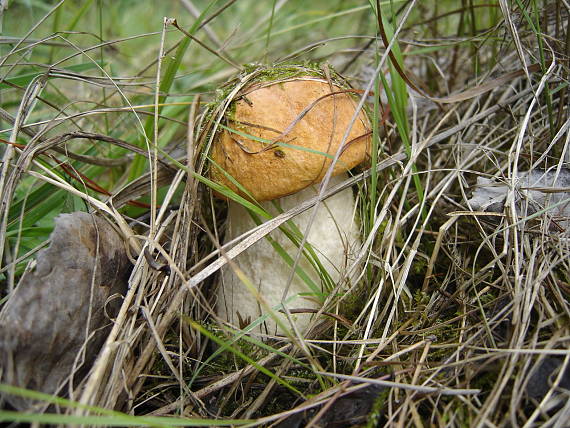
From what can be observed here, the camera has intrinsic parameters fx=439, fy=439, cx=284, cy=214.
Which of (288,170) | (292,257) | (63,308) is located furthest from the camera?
(292,257)

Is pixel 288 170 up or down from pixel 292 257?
up

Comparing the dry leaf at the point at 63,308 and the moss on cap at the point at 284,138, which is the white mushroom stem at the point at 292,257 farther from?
the dry leaf at the point at 63,308

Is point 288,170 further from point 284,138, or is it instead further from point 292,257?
point 292,257

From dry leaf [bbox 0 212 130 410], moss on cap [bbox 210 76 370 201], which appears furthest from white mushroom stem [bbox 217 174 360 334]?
dry leaf [bbox 0 212 130 410]

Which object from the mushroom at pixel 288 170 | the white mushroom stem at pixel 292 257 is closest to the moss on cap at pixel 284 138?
the mushroom at pixel 288 170

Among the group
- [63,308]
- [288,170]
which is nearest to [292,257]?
[288,170]

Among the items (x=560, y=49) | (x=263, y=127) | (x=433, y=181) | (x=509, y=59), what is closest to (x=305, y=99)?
(x=263, y=127)
